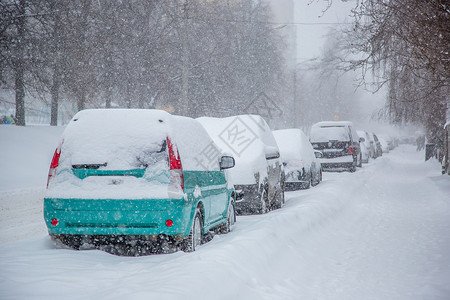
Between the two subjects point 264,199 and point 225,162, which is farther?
point 264,199

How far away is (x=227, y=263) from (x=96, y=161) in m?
1.83

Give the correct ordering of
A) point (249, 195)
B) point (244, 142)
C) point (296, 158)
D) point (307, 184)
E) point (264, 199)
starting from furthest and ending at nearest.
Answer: point (307, 184) < point (296, 158) < point (244, 142) < point (264, 199) < point (249, 195)

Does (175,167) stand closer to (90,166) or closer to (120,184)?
(120,184)

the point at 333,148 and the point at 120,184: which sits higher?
the point at 120,184

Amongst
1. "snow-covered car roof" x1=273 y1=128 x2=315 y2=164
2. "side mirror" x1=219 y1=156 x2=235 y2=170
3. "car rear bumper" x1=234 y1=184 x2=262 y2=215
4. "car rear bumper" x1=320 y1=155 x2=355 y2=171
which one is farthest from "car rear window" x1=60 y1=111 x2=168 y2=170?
"car rear bumper" x1=320 y1=155 x2=355 y2=171

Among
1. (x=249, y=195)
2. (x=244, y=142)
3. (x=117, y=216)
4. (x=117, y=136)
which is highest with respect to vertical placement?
(x=117, y=136)

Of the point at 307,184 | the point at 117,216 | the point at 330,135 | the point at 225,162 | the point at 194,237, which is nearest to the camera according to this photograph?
the point at 117,216

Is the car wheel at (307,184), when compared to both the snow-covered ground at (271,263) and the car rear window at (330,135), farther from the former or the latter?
the car rear window at (330,135)

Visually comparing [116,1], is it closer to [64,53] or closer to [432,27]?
[64,53]

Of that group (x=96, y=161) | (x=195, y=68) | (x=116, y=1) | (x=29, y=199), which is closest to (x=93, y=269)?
(x=96, y=161)

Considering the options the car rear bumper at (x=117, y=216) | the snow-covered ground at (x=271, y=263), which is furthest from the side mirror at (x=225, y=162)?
the car rear bumper at (x=117, y=216)

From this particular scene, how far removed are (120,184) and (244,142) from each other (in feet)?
15.9

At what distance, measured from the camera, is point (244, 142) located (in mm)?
9570

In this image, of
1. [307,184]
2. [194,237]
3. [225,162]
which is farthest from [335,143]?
[194,237]
